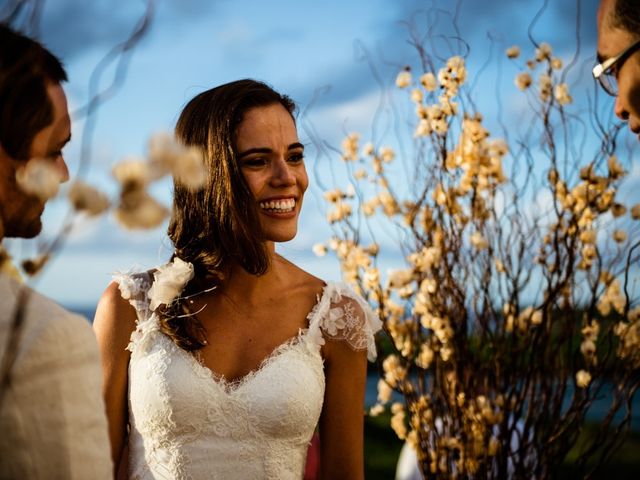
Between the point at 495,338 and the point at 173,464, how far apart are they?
2.97 feet

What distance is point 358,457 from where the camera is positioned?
Result: 2.01 meters

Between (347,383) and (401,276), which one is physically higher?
(401,276)

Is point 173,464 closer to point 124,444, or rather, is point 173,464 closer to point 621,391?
point 124,444

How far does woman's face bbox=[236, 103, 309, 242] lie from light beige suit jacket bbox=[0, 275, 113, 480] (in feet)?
3.58

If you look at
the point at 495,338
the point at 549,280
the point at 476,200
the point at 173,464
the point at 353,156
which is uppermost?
the point at 353,156

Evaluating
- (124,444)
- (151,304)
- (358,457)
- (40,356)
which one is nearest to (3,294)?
(40,356)

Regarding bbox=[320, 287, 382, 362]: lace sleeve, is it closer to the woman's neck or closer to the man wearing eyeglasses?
the woman's neck

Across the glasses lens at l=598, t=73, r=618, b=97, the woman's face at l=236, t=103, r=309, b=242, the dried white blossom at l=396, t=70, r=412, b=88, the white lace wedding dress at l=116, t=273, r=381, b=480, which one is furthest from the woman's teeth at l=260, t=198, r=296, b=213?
the glasses lens at l=598, t=73, r=618, b=97

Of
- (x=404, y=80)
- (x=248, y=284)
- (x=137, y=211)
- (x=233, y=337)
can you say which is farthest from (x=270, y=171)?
(x=137, y=211)

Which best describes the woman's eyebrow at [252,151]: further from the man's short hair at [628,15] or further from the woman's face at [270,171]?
the man's short hair at [628,15]

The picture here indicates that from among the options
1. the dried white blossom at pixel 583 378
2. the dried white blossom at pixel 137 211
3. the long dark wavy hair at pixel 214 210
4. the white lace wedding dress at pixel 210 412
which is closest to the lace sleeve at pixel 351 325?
the white lace wedding dress at pixel 210 412

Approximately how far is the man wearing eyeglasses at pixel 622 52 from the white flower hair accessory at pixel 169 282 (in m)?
1.11

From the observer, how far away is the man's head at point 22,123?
2.54 feet

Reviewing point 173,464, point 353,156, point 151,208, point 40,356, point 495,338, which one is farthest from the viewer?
point 353,156
